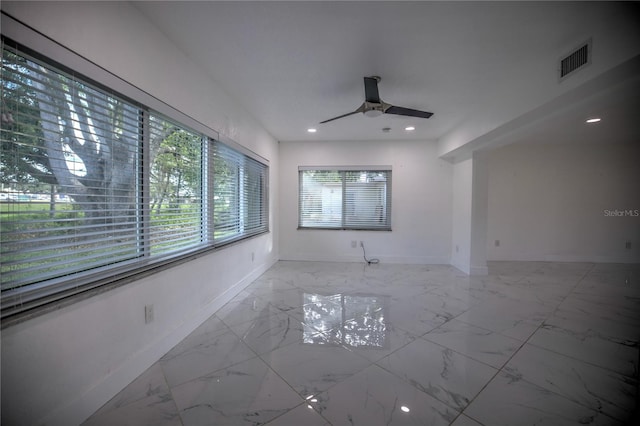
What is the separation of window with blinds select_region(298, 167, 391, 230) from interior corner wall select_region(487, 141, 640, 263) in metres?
2.30

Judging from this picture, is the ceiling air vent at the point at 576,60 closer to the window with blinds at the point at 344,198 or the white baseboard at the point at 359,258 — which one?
the window with blinds at the point at 344,198

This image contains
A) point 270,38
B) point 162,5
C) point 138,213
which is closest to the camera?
point 162,5

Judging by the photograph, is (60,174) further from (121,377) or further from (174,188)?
(121,377)

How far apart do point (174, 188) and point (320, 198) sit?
3.01m

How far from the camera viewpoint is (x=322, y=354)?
5.82ft

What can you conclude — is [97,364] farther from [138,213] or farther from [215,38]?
[215,38]

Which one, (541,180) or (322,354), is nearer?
(322,354)

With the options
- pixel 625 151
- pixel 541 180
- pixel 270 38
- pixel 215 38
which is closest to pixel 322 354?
pixel 270 38

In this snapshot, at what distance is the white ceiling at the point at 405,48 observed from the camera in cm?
149

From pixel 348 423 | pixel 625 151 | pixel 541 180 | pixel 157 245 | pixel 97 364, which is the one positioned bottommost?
pixel 348 423

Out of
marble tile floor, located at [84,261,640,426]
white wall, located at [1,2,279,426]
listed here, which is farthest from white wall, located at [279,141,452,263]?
white wall, located at [1,2,279,426]

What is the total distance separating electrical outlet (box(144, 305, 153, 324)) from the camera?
1.61m

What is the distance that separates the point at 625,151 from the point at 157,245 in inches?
308

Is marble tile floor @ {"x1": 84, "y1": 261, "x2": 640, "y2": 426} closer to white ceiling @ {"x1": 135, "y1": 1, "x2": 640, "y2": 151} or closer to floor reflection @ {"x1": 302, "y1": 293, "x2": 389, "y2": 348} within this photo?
floor reflection @ {"x1": 302, "y1": 293, "x2": 389, "y2": 348}
